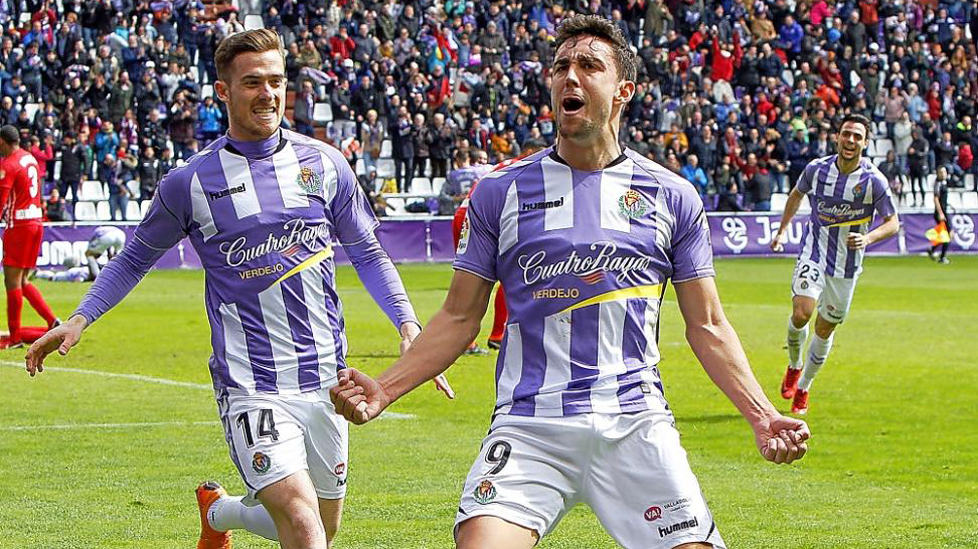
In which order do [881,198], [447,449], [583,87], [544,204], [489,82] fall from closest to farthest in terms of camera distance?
[583,87], [544,204], [447,449], [881,198], [489,82]

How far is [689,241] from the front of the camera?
5.19 meters

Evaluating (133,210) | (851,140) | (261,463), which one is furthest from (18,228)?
(133,210)

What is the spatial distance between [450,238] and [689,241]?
2748cm

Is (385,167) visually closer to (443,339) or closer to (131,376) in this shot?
(131,376)

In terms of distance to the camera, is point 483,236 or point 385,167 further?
point 385,167

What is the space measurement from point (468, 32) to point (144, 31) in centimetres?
825

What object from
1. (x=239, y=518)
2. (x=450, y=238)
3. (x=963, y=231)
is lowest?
(x=963, y=231)

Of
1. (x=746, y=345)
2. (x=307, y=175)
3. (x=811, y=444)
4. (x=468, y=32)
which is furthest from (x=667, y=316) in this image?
(x=468, y=32)

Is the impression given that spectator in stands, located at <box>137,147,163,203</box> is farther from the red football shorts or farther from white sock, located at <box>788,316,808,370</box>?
white sock, located at <box>788,316,808,370</box>

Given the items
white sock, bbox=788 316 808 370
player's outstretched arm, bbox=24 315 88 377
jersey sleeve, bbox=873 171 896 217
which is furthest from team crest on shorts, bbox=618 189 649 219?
jersey sleeve, bbox=873 171 896 217

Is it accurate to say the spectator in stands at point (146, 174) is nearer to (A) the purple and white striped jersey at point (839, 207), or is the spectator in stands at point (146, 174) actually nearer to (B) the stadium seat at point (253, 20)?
(B) the stadium seat at point (253, 20)

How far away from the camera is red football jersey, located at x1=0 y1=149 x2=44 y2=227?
1769cm

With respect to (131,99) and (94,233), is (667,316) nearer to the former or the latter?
(94,233)

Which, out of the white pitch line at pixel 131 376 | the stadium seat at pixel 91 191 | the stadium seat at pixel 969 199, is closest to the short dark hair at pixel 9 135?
the white pitch line at pixel 131 376
